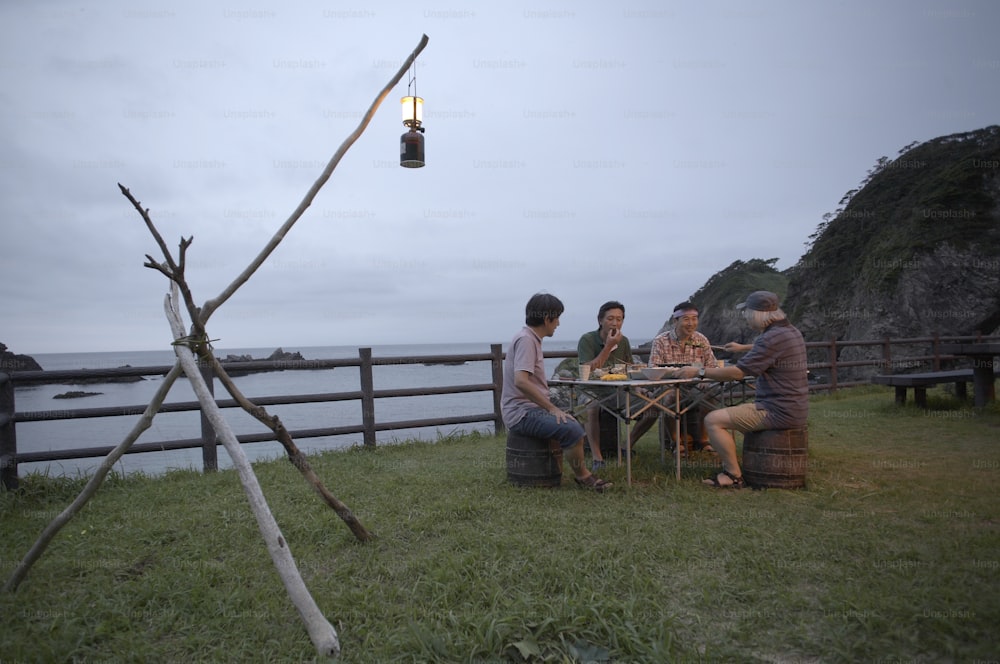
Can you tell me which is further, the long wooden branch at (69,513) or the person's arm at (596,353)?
the person's arm at (596,353)

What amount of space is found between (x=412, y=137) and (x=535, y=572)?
355 centimetres

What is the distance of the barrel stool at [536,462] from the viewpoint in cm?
450

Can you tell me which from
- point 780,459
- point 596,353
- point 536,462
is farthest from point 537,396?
point 780,459

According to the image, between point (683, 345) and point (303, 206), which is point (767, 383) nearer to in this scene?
point (683, 345)

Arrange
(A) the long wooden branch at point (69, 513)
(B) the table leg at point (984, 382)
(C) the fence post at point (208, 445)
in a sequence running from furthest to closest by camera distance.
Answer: (B) the table leg at point (984, 382) < (C) the fence post at point (208, 445) < (A) the long wooden branch at point (69, 513)

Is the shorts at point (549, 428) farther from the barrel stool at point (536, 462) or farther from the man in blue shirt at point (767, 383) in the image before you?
the man in blue shirt at point (767, 383)

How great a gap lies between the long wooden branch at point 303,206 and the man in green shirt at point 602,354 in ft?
9.07

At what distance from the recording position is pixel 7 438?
16.1ft

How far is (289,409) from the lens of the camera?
18.1m

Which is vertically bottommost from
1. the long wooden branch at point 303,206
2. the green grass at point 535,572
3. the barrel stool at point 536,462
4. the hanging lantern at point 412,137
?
the green grass at point 535,572

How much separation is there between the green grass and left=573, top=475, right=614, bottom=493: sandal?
0.10 metres

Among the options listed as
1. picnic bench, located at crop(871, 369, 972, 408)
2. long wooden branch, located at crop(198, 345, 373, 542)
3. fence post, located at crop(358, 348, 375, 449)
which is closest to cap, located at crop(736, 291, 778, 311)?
long wooden branch, located at crop(198, 345, 373, 542)

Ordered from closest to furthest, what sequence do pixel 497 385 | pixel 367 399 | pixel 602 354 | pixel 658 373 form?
pixel 658 373 < pixel 602 354 < pixel 367 399 < pixel 497 385

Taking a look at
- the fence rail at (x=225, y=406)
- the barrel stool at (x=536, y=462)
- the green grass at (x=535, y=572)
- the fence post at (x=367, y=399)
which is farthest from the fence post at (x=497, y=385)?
the barrel stool at (x=536, y=462)
